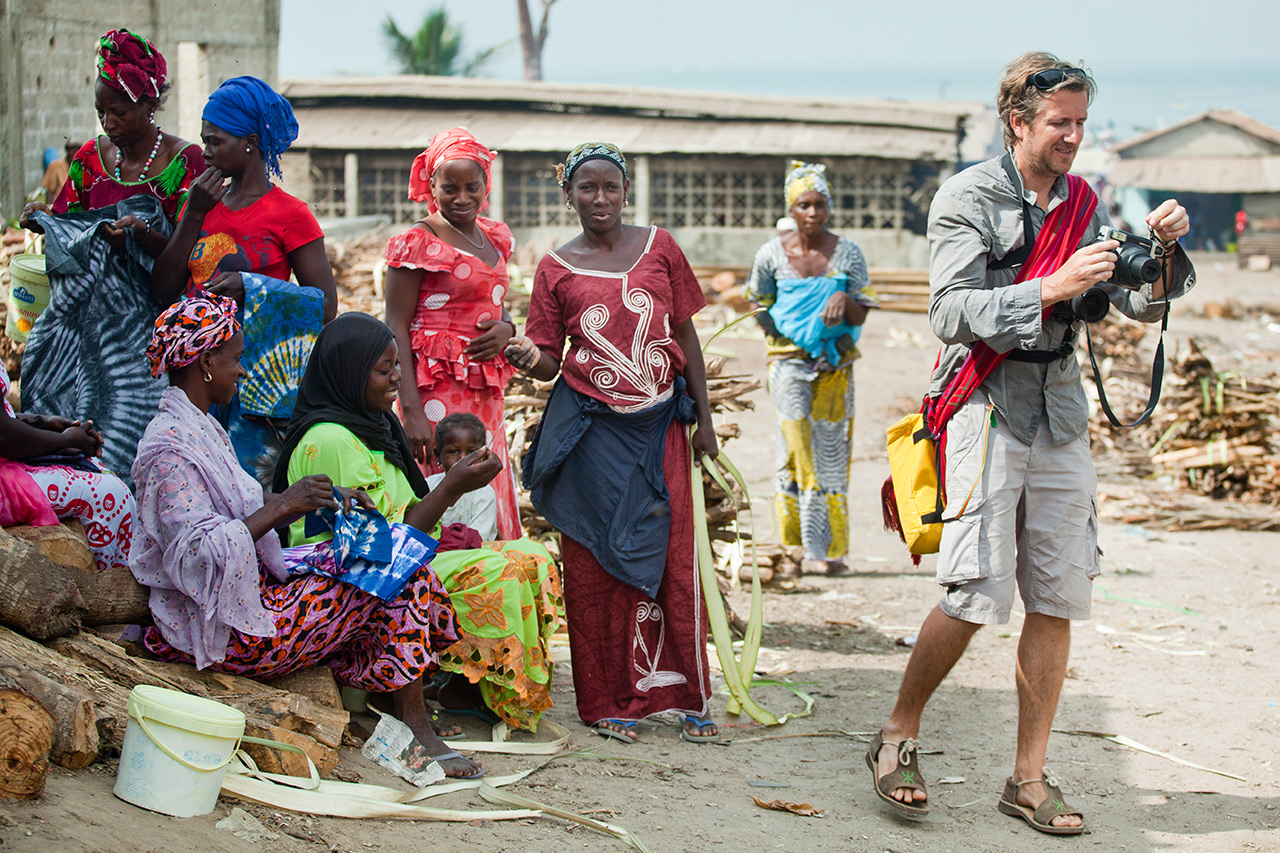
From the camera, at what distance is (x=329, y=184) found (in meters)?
22.0

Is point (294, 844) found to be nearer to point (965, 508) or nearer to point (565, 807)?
point (565, 807)

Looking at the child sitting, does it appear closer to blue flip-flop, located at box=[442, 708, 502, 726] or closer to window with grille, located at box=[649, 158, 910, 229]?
blue flip-flop, located at box=[442, 708, 502, 726]

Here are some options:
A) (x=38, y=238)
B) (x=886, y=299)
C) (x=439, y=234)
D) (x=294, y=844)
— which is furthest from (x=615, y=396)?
(x=886, y=299)

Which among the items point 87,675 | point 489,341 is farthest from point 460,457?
point 87,675

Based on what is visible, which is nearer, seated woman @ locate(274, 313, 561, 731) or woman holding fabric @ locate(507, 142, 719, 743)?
seated woman @ locate(274, 313, 561, 731)

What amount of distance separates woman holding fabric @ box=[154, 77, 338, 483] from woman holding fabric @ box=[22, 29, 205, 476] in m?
0.14

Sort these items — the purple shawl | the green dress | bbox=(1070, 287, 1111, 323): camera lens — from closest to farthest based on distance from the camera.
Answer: the purple shawl → bbox=(1070, 287, 1111, 323): camera lens → the green dress

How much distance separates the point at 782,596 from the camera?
21.6ft

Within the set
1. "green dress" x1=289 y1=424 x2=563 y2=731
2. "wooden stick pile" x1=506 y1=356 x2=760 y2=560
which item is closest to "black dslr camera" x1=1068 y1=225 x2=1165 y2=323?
"green dress" x1=289 y1=424 x2=563 y2=731

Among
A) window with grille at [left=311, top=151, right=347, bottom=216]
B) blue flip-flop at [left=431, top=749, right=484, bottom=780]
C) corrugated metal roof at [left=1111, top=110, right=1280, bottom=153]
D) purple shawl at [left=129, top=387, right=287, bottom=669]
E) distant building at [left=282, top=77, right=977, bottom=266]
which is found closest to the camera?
purple shawl at [left=129, top=387, right=287, bottom=669]

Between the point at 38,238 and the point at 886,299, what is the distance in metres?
16.0

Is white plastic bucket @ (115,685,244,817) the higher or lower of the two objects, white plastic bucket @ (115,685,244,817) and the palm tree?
the lower

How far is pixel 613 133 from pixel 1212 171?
20.4 m

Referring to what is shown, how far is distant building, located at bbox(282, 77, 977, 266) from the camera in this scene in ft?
70.3
